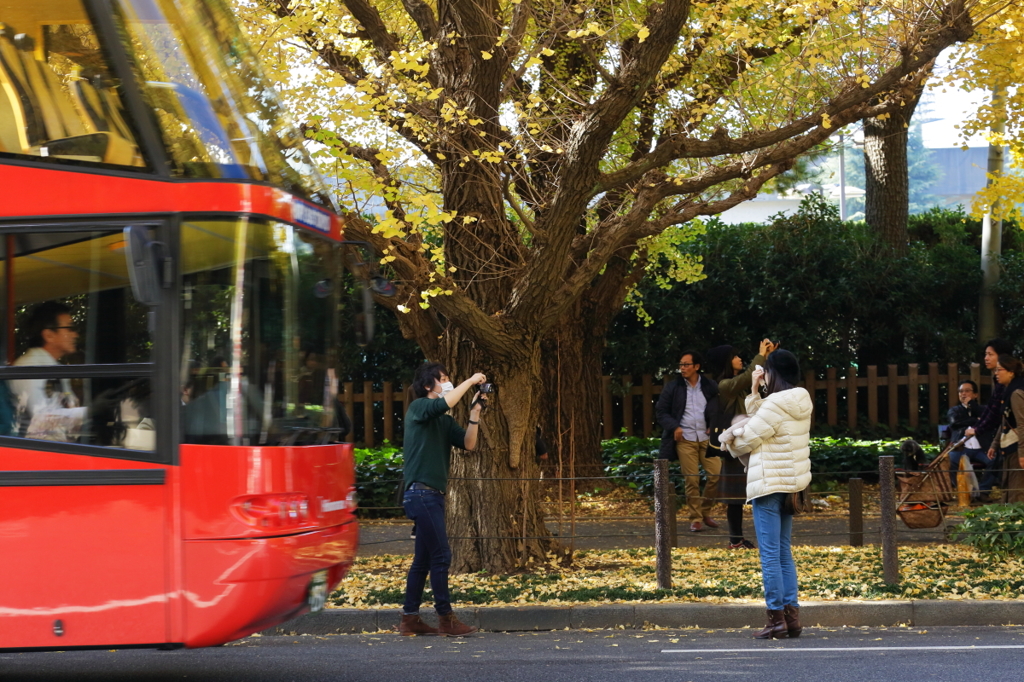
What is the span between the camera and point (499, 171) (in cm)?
945

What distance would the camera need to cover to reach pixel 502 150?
9.45 meters

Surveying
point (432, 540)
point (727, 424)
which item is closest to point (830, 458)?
point (727, 424)

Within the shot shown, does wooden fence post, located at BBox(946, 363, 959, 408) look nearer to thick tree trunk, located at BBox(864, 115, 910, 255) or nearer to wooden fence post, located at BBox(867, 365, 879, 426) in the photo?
wooden fence post, located at BBox(867, 365, 879, 426)

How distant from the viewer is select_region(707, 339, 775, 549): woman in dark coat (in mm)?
10500

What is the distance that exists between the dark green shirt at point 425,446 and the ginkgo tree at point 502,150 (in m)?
1.40

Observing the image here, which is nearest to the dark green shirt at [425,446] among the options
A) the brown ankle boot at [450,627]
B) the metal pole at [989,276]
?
the brown ankle boot at [450,627]

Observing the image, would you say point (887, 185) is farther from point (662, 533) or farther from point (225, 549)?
point (225, 549)

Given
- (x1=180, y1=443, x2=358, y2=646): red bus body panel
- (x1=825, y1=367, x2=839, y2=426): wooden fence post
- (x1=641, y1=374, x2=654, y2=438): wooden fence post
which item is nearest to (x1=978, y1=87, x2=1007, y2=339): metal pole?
(x1=825, y1=367, x2=839, y2=426): wooden fence post

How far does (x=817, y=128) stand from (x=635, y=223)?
1.96 m

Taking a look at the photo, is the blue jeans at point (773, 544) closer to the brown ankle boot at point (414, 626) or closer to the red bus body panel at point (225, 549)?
the brown ankle boot at point (414, 626)

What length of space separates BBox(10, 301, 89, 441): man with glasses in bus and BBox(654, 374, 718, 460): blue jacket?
7.21 metres

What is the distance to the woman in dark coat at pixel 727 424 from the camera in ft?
34.4

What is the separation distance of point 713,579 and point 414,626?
269 cm

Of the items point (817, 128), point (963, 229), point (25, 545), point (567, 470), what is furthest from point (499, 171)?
point (963, 229)
